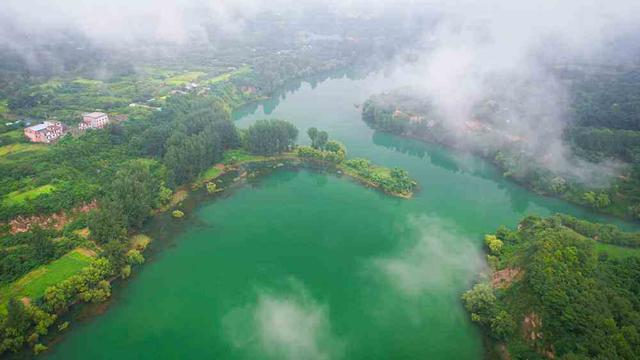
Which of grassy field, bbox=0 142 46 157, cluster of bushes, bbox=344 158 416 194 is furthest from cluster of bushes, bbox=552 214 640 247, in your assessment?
grassy field, bbox=0 142 46 157

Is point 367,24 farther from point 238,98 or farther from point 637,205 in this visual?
point 637,205

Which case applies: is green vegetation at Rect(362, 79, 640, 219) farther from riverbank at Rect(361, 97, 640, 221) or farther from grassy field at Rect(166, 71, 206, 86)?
grassy field at Rect(166, 71, 206, 86)

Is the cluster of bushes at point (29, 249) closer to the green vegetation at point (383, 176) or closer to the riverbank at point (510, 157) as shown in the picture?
the green vegetation at point (383, 176)

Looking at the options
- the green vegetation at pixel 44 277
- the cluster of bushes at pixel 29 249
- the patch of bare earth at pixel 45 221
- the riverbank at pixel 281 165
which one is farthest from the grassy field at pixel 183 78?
the green vegetation at pixel 44 277

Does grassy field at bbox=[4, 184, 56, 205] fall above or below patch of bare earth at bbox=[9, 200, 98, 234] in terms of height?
above

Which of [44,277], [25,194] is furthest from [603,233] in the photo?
[25,194]

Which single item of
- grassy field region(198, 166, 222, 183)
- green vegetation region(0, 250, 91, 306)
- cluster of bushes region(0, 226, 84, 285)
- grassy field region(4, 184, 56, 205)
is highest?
grassy field region(4, 184, 56, 205)
